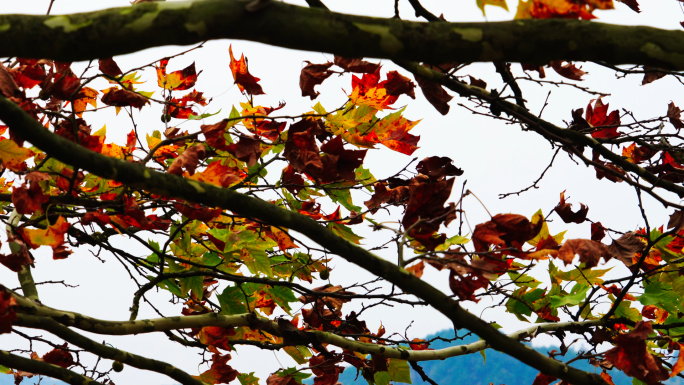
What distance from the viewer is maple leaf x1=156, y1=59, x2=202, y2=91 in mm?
3161

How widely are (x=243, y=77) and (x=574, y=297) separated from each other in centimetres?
207

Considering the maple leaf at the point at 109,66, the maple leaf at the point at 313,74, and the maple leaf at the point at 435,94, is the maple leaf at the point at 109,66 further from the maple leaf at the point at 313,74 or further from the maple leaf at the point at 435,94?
the maple leaf at the point at 435,94

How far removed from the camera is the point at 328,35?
4.13ft

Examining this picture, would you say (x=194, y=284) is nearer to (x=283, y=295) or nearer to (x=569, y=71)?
(x=283, y=295)

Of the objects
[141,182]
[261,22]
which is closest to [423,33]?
[261,22]

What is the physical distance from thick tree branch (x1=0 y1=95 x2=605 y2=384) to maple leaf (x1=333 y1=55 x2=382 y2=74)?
3.29ft

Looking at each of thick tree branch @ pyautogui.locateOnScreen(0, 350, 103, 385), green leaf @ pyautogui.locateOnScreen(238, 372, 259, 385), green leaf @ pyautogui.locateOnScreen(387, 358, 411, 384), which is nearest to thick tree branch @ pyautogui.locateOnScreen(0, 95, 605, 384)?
thick tree branch @ pyautogui.locateOnScreen(0, 350, 103, 385)

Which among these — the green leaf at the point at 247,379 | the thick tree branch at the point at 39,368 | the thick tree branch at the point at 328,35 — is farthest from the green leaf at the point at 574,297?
the thick tree branch at the point at 39,368

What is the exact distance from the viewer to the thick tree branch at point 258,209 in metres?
1.37

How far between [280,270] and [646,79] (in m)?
2.60

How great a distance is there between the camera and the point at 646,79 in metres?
2.68

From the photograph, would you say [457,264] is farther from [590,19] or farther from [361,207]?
[361,207]

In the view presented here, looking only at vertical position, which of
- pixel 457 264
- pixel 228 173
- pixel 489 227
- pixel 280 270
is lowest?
pixel 457 264

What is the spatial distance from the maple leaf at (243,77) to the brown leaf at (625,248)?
175 centimetres
